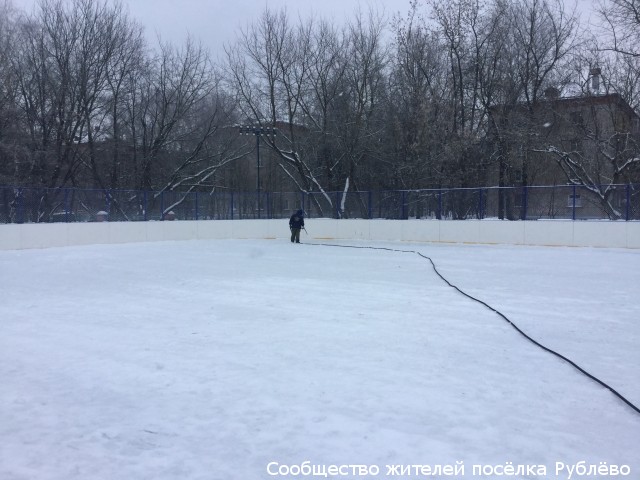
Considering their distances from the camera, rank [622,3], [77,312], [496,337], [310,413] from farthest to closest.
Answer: [622,3]
[77,312]
[496,337]
[310,413]

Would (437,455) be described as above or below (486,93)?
below

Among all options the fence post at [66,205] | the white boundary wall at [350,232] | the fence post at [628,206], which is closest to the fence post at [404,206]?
the white boundary wall at [350,232]

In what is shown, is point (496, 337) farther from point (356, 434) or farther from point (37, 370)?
point (37, 370)

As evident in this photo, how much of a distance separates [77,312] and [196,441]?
612cm

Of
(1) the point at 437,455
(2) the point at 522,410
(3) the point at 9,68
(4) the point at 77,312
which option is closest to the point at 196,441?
(1) the point at 437,455

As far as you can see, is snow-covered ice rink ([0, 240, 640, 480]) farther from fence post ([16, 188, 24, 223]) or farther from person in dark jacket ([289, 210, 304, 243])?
person in dark jacket ([289, 210, 304, 243])

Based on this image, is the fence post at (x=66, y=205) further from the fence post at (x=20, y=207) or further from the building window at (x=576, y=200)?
the building window at (x=576, y=200)

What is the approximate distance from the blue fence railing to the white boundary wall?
473mm

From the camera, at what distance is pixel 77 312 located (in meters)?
9.29

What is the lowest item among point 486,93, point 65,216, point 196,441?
point 196,441

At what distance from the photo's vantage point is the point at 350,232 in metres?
30.6

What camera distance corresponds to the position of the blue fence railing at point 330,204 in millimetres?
23344

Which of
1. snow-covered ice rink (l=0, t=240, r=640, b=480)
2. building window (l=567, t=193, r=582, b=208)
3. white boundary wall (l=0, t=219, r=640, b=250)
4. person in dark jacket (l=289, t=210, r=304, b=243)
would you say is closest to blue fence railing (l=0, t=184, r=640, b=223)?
building window (l=567, t=193, r=582, b=208)

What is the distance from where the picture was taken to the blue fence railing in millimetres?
23344
